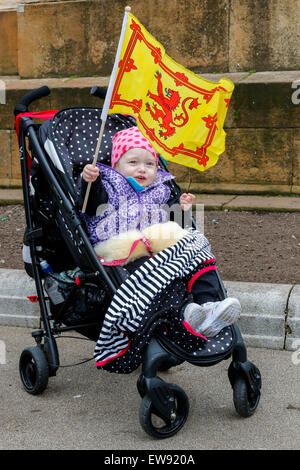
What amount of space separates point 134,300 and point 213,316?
0.39 metres

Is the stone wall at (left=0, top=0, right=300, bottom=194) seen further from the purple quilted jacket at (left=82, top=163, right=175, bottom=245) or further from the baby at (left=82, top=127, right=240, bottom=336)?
the purple quilted jacket at (left=82, top=163, right=175, bottom=245)

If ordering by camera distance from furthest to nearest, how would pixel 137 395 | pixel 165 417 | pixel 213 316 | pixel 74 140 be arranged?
pixel 74 140 < pixel 137 395 < pixel 213 316 < pixel 165 417

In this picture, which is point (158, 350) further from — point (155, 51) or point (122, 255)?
point (155, 51)

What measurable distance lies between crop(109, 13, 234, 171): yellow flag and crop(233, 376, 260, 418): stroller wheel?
3.86ft

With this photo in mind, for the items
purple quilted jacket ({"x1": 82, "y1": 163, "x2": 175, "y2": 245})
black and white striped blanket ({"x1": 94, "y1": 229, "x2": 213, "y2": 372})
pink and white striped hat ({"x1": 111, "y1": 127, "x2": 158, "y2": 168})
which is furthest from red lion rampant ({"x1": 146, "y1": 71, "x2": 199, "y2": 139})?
black and white striped blanket ({"x1": 94, "y1": 229, "x2": 213, "y2": 372})

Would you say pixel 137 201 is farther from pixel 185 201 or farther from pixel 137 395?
pixel 137 395

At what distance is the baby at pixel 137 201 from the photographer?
333 centimetres

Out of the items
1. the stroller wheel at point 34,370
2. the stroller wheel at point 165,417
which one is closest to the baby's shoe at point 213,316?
the stroller wheel at point 165,417

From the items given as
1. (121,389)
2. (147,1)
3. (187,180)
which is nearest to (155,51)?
(121,389)

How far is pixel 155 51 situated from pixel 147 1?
13.3ft

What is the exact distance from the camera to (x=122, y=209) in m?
3.63

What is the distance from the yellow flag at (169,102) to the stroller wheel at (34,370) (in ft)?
4.02

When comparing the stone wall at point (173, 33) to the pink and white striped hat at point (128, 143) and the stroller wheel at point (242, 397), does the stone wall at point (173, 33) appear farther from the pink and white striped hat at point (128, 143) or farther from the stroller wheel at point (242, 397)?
the stroller wheel at point (242, 397)

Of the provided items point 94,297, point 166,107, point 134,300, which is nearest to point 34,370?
point 94,297
